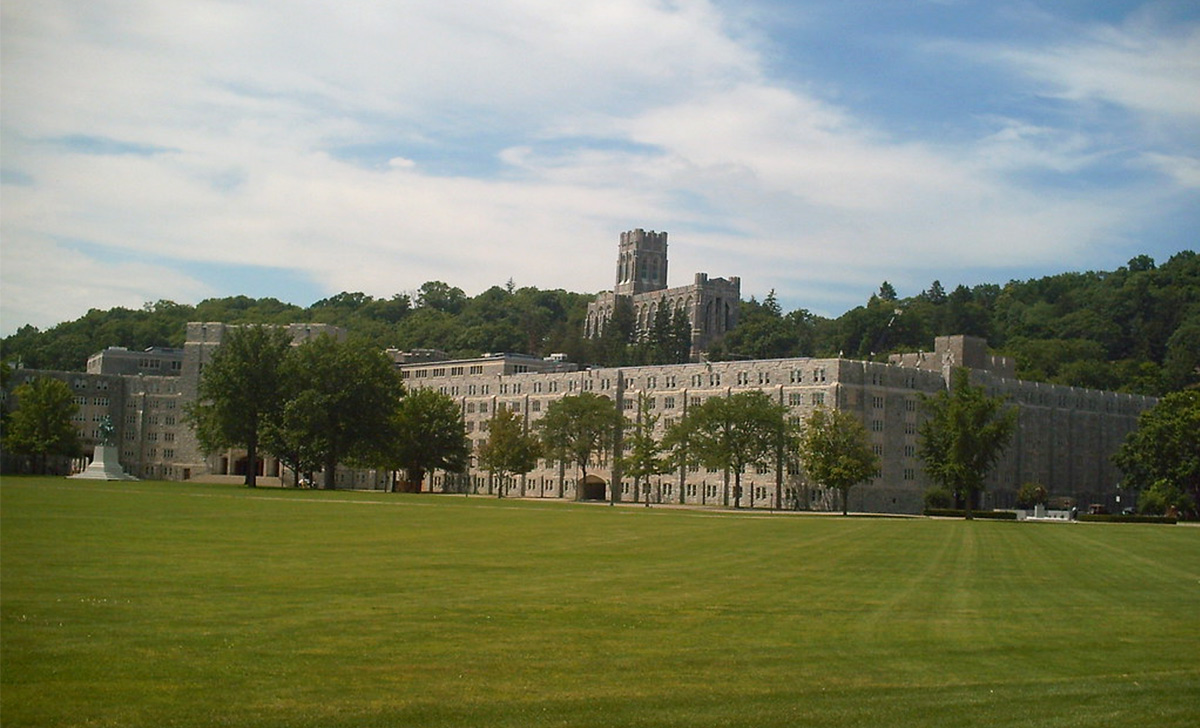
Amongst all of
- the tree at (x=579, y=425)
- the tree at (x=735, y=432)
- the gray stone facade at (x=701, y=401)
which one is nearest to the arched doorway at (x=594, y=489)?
the gray stone facade at (x=701, y=401)

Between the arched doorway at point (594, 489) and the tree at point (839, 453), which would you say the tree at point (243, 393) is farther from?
the tree at point (839, 453)

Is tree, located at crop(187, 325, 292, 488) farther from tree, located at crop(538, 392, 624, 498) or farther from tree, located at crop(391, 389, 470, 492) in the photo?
tree, located at crop(538, 392, 624, 498)

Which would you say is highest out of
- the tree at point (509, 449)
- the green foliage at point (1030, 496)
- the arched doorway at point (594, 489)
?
the tree at point (509, 449)

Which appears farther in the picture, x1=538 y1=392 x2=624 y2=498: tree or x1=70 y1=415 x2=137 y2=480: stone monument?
x1=538 y1=392 x2=624 y2=498: tree

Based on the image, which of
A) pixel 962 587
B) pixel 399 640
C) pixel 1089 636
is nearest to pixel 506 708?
pixel 399 640

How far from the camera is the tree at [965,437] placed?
118 meters

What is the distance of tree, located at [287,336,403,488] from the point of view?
12506 centimetres

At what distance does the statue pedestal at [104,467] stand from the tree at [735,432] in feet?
195

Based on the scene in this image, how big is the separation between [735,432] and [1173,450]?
42.2m

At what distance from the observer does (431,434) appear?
14588 cm

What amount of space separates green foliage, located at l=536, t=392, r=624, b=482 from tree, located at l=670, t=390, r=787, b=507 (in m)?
13.9

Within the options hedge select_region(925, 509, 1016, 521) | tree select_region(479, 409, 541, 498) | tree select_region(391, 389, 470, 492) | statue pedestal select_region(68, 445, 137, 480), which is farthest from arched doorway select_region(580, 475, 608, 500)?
statue pedestal select_region(68, 445, 137, 480)

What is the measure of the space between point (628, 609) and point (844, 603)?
5.47 m

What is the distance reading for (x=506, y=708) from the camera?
16172 mm
